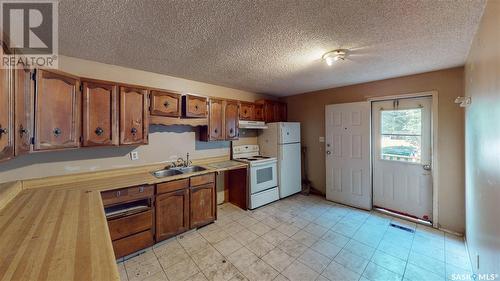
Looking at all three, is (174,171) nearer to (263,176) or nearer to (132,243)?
(132,243)

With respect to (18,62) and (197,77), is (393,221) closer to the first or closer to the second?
(197,77)

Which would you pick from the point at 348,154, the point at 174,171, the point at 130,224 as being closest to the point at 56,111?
the point at 130,224

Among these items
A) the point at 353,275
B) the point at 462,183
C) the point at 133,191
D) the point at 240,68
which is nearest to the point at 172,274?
the point at 133,191

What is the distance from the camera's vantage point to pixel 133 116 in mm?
2396

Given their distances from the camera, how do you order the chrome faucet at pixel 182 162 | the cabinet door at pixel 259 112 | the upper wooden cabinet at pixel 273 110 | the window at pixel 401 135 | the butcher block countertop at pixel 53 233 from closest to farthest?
1. the butcher block countertop at pixel 53 233
2. the window at pixel 401 135
3. the chrome faucet at pixel 182 162
4. the cabinet door at pixel 259 112
5. the upper wooden cabinet at pixel 273 110

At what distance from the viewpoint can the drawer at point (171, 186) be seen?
2.35m

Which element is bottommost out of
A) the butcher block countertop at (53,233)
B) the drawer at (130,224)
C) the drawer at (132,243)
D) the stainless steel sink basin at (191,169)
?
the drawer at (132,243)

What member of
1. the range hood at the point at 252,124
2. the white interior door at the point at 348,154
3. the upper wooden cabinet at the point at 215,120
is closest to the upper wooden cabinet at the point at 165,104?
the upper wooden cabinet at the point at 215,120

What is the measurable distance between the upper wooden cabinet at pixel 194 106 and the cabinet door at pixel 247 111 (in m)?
0.82

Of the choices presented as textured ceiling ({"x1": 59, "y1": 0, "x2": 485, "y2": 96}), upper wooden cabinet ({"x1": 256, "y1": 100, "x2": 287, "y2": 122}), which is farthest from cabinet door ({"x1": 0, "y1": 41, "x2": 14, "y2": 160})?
upper wooden cabinet ({"x1": 256, "y1": 100, "x2": 287, "y2": 122})

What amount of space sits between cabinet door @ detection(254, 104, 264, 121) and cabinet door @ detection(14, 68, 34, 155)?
3038mm

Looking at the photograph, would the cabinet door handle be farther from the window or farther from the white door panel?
the window

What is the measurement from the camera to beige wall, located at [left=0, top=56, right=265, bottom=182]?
2.03 meters

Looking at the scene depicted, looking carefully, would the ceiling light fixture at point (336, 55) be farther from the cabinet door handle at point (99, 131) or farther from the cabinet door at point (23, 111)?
the cabinet door at point (23, 111)
